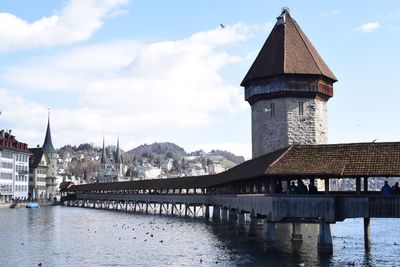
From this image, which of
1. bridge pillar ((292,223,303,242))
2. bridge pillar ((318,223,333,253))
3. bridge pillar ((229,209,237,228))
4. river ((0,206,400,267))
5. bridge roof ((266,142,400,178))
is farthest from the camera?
bridge pillar ((229,209,237,228))

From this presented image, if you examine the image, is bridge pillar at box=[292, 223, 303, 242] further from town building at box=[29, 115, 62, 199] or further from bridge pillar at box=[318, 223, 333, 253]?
town building at box=[29, 115, 62, 199]

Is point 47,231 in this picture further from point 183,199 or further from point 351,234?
point 183,199

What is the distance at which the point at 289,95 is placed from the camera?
49469mm

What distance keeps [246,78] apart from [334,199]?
27748 mm

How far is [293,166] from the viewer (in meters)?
27.0

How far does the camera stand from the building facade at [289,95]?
49531 mm

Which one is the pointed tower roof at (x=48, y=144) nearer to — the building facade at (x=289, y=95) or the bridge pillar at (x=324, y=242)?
the building facade at (x=289, y=95)

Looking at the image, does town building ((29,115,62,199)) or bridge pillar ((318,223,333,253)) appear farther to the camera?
town building ((29,115,62,199))

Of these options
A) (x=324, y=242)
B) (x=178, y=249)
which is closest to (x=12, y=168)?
(x=178, y=249)

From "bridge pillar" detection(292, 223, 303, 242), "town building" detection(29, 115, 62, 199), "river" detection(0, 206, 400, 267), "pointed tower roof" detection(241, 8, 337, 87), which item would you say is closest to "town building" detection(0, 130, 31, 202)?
"town building" detection(29, 115, 62, 199)

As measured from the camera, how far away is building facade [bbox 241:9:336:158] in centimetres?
4953

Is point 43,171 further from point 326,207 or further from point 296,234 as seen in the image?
point 326,207

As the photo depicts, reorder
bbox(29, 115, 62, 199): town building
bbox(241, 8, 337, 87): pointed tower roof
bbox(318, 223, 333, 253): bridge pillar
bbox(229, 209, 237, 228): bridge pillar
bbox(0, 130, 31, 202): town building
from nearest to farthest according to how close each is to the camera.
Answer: bbox(318, 223, 333, 253): bridge pillar, bbox(229, 209, 237, 228): bridge pillar, bbox(241, 8, 337, 87): pointed tower roof, bbox(0, 130, 31, 202): town building, bbox(29, 115, 62, 199): town building

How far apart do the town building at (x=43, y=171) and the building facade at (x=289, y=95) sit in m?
78.7
